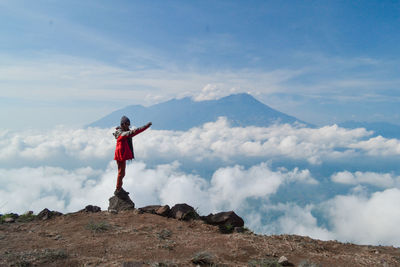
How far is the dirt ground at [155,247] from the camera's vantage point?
609 centimetres

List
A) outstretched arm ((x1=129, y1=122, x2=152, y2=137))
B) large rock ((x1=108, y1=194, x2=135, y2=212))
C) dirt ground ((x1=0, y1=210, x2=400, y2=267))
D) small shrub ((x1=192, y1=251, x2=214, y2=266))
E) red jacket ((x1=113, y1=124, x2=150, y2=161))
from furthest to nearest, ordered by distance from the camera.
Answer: red jacket ((x1=113, y1=124, x2=150, y2=161)), large rock ((x1=108, y1=194, x2=135, y2=212)), outstretched arm ((x1=129, y1=122, x2=152, y2=137)), dirt ground ((x1=0, y1=210, x2=400, y2=267)), small shrub ((x1=192, y1=251, x2=214, y2=266))

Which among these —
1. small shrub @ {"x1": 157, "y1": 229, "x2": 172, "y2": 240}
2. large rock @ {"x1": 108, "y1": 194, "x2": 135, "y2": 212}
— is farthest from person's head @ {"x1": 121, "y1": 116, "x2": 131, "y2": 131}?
small shrub @ {"x1": 157, "y1": 229, "x2": 172, "y2": 240}

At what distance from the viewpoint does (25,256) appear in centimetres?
625

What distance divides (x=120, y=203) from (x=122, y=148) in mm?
2432

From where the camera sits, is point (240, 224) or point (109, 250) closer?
point (109, 250)

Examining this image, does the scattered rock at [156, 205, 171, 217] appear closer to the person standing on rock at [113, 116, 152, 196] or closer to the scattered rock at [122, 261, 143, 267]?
the person standing on rock at [113, 116, 152, 196]

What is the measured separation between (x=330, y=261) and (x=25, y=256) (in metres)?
7.71

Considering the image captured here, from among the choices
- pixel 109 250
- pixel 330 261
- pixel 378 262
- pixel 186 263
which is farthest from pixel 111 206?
pixel 378 262

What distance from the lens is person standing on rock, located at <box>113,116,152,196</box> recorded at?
11352mm

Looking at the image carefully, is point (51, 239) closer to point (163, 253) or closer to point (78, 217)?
point (78, 217)

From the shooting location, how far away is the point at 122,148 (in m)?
11.4

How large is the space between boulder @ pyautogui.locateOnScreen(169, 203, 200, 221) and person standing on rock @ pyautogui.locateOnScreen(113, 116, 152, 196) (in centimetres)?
269

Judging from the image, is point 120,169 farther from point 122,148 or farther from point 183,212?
point 183,212

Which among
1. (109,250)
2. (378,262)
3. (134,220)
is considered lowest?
(378,262)
